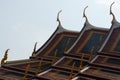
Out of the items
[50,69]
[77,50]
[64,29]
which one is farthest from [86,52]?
[64,29]

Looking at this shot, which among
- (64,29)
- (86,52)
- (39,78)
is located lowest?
(39,78)

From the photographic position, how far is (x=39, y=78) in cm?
1656

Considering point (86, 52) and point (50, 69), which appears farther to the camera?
point (86, 52)

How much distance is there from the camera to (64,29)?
2561 cm

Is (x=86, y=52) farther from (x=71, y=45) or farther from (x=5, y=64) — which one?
(x=5, y=64)

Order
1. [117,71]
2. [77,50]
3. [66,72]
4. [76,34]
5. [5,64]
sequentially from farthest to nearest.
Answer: [76,34]
[77,50]
[5,64]
[66,72]
[117,71]

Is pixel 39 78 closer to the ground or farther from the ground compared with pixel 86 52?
closer to the ground

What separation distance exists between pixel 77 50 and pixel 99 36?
2.44m

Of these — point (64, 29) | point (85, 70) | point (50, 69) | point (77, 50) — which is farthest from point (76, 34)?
point (85, 70)

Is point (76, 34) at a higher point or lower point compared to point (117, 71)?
higher

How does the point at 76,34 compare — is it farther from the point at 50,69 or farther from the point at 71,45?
the point at 50,69

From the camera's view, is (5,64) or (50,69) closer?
(50,69)

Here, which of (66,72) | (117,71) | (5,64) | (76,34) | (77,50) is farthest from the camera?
(76,34)

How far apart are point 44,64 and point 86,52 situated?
11.1 feet
